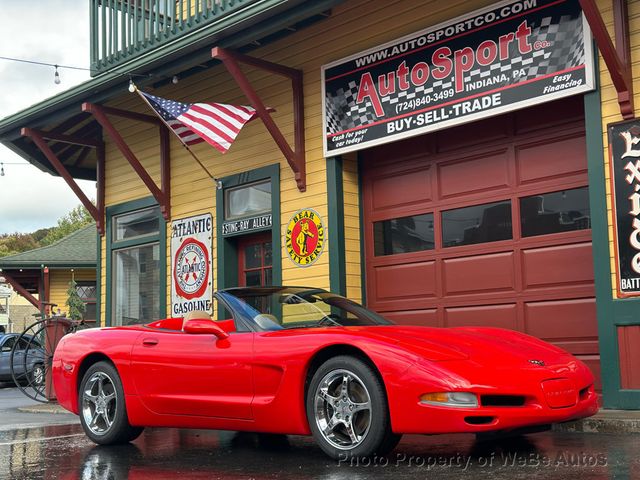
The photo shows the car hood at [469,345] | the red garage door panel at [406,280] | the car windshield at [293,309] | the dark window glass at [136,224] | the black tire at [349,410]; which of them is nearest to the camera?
the black tire at [349,410]

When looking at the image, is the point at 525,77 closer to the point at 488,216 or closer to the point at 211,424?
the point at 488,216

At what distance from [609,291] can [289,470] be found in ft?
12.6

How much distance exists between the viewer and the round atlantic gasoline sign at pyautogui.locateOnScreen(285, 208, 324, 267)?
10680mm

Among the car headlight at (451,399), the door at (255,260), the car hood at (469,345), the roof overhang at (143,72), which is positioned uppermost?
the roof overhang at (143,72)

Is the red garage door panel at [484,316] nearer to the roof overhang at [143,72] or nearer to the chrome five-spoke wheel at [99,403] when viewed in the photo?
the roof overhang at [143,72]

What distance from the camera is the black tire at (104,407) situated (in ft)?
22.1

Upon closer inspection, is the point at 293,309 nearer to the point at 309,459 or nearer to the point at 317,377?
the point at 317,377

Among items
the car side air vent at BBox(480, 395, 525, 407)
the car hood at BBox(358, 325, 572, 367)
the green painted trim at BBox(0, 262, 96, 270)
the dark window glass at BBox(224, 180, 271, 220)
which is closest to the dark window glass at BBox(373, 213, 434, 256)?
the dark window glass at BBox(224, 180, 271, 220)

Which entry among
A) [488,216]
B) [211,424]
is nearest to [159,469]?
[211,424]

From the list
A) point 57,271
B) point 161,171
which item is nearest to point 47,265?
point 57,271

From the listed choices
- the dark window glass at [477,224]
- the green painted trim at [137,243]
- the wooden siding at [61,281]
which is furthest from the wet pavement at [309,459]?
the wooden siding at [61,281]

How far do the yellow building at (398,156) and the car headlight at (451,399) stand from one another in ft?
10.3

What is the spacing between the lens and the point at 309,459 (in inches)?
219

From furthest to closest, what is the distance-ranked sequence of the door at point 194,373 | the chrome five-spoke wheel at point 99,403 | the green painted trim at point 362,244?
1. the green painted trim at point 362,244
2. the chrome five-spoke wheel at point 99,403
3. the door at point 194,373
